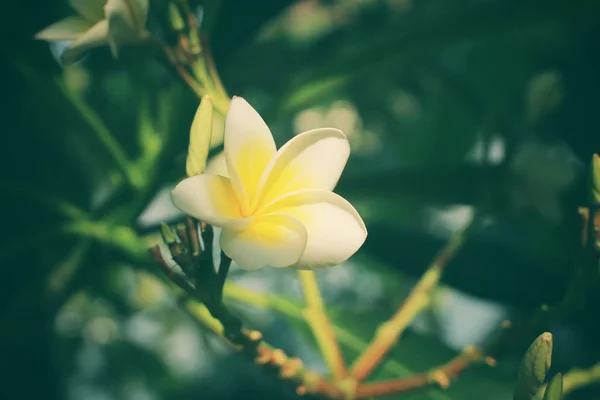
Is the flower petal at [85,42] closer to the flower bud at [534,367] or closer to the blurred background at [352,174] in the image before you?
the blurred background at [352,174]

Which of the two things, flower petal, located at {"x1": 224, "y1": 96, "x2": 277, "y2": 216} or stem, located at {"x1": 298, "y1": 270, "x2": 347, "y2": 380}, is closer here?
flower petal, located at {"x1": 224, "y1": 96, "x2": 277, "y2": 216}

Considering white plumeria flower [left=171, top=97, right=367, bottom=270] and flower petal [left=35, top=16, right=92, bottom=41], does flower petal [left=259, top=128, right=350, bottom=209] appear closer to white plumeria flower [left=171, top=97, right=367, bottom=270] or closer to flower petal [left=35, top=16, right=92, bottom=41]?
white plumeria flower [left=171, top=97, right=367, bottom=270]

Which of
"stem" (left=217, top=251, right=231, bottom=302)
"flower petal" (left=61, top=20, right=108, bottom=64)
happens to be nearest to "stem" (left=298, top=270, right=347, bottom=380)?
"stem" (left=217, top=251, right=231, bottom=302)

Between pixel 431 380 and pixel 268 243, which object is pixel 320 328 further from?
pixel 268 243

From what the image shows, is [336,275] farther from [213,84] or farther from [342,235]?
[342,235]

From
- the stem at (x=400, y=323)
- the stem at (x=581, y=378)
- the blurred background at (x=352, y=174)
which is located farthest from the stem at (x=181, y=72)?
the stem at (x=581, y=378)

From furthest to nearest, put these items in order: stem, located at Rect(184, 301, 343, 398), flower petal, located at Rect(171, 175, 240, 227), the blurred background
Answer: the blurred background
stem, located at Rect(184, 301, 343, 398)
flower petal, located at Rect(171, 175, 240, 227)
